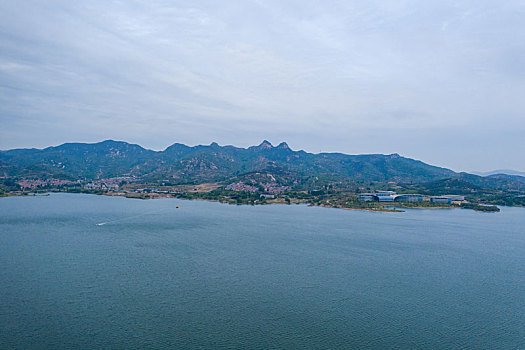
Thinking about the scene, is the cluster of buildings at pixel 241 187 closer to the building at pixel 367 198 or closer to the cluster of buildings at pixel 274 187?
the cluster of buildings at pixel 274 187

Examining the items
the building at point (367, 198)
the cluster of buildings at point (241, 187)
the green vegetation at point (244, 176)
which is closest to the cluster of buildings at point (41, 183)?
the green vegetation at point (244, 176)

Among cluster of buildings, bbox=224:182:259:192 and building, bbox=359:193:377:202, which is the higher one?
cluster of buildings, bbox=224:182:259:192

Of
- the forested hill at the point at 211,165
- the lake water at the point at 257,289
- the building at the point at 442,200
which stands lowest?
the lake water at the point at 257,289

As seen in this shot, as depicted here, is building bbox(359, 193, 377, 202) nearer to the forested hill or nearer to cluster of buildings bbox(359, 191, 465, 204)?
cluster of buildings bbox(359, 191, 465, 204)

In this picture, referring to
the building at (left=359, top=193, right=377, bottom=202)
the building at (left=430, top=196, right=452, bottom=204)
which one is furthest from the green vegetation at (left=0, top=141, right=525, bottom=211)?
the building at (left=430, top=196, right=452, bottom=204)

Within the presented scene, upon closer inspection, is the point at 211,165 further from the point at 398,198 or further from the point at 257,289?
the point at 257,289

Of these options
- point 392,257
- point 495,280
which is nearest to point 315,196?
point 392,257

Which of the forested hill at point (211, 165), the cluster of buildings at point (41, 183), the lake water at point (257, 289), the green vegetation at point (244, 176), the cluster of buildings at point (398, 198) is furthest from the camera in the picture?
the forested hill at point (211, 165)
